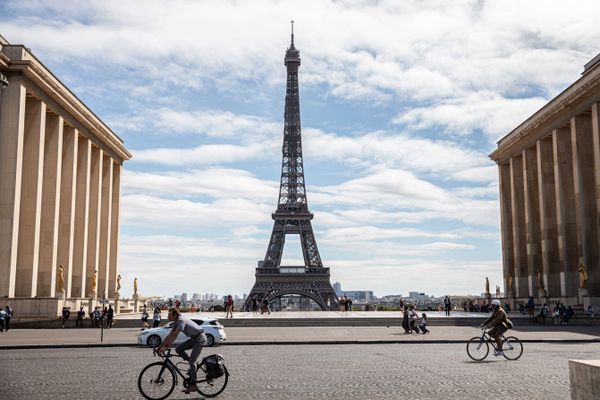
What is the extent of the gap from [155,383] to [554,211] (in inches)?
2283

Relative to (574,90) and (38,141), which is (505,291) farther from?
(38,141)

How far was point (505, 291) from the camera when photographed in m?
75.8

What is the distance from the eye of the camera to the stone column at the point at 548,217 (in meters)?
64.1

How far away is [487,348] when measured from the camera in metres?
22.8

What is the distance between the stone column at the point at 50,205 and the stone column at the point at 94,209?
12.0m

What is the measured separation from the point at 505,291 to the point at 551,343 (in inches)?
1858

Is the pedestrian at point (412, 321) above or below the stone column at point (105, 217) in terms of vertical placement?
below

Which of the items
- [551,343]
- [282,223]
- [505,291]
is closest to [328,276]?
[282,223]

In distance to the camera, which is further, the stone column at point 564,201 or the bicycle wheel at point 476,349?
the stone column at point 564,201

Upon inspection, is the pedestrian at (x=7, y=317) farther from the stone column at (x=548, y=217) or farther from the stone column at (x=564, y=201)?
the stone column at (x=548, y=217)

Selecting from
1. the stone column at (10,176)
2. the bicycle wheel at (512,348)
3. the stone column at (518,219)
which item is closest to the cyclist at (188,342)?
the bicycle wheel at (512,348)

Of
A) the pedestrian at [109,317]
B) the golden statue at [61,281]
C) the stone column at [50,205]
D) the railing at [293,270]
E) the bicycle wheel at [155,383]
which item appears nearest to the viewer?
the bicycle wheel at [155,383]

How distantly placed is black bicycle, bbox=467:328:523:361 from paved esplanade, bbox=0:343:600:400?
0.35 m

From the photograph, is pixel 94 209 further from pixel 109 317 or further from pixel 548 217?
pixel 548 217
